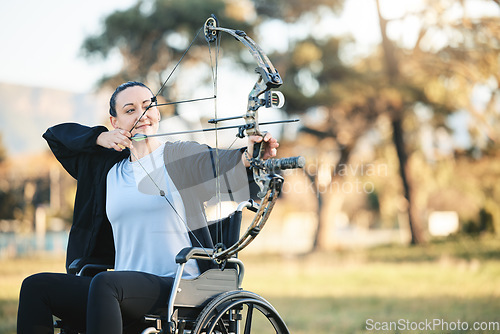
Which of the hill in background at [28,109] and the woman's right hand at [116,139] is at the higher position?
the hill in background at [28,109]

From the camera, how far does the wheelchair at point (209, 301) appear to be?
8.59 feet

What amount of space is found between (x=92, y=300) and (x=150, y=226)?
0.46 meters

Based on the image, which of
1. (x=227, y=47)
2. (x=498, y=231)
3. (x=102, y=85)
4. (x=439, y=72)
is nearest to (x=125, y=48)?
(x=102, y=85)

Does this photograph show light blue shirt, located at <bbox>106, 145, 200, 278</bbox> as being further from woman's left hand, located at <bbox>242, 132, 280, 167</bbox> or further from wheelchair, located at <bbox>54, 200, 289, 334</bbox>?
woman's left hand, located at <bbox>242, 132, 280, 167</bbox>

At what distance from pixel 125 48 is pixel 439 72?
851cm

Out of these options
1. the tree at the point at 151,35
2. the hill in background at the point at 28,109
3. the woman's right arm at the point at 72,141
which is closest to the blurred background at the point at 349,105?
the tree at the point at 151,35

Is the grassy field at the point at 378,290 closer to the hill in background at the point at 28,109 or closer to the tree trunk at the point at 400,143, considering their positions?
the tree trunk at the point at 400,143

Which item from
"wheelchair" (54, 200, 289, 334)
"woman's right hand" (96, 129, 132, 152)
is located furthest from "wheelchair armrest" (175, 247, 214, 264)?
"woman's right hand" (96, 129, 132, 152)

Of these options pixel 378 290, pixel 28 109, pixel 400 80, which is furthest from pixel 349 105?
pixel 28 109

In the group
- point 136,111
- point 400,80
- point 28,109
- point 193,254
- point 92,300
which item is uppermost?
point 28,109

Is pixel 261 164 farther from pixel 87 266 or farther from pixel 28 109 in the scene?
pixel 28 109

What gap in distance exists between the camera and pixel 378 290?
31.7 ft

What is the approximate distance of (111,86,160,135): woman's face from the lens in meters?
3.08

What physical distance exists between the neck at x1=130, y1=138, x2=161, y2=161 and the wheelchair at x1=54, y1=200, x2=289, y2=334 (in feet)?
1.43
